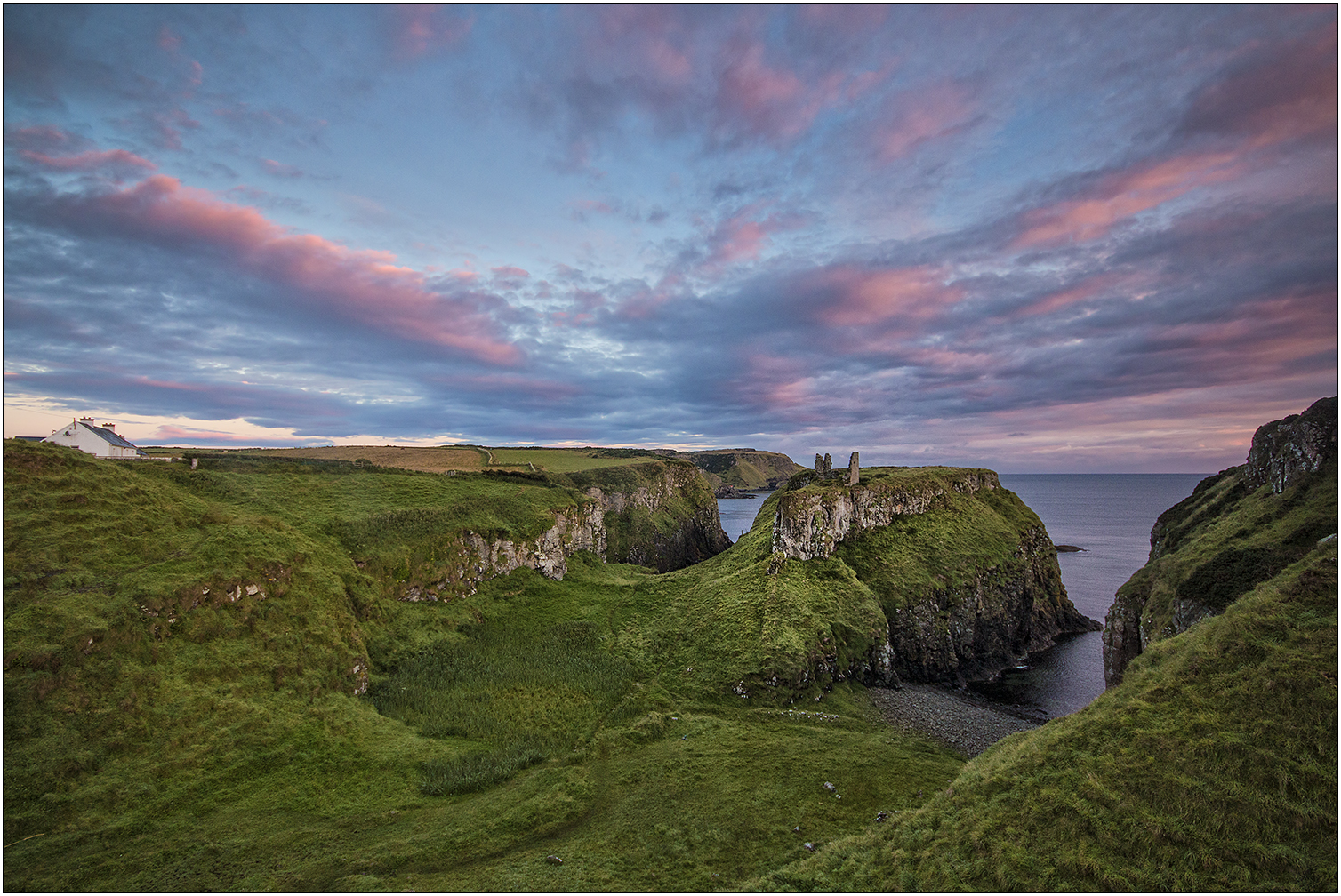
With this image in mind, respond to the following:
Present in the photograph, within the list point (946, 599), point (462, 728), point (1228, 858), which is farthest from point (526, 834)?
point (946, 599)

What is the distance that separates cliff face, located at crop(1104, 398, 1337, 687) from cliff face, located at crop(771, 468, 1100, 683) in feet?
52.6

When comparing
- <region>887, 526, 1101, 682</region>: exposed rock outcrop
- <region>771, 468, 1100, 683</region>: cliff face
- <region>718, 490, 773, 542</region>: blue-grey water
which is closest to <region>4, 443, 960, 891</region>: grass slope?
<region>887, 526, 1101, 682</region>: exposed rock outcrop

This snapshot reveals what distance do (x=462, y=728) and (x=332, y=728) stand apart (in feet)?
20.9

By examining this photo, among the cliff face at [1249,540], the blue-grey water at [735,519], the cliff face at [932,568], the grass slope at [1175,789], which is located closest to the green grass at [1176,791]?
the grass slope at [1175,789]

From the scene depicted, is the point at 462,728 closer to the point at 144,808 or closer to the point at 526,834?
the point at 526,834

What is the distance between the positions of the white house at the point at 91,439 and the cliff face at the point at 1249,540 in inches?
2833

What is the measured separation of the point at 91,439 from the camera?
39.3 m

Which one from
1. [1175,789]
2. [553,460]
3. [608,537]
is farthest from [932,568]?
[553,460]

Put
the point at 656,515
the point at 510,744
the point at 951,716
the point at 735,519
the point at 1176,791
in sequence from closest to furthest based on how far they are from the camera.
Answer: the point at 1176,791 → the point at 510,744 → the point at 951,716 → the point at 656,515 → the point at 735,519

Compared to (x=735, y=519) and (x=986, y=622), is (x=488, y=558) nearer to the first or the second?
(x=986, y=622)

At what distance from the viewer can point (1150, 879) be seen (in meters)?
11.7

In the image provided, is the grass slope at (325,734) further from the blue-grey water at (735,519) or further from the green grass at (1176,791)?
the blue-grey water at (735,519)

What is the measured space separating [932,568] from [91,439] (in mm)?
76526

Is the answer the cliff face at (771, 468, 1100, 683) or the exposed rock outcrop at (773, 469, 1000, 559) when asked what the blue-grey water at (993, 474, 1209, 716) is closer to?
the cliff face at (771, 468, 1100, 683)
